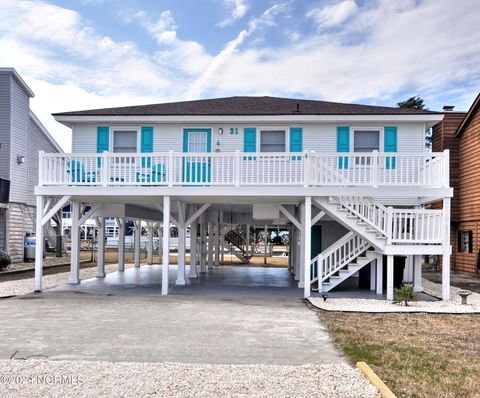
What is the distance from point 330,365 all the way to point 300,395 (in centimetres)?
112

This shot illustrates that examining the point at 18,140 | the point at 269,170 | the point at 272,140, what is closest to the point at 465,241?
the point at 272,140

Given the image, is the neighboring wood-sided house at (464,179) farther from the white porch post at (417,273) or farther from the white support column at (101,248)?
the white support column at (101,248)

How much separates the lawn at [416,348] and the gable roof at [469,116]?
12.5m

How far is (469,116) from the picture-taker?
1995 centimetres

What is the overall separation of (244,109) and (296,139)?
2.08 m

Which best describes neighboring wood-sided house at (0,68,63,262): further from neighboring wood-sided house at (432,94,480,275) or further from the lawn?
neighboring wood-sided house at (432,94,480,275)

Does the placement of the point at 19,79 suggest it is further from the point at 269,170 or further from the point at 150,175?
the point at 269,170

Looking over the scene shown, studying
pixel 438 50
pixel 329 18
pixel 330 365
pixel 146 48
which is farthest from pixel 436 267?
pixel 330 365

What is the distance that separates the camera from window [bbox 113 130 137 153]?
15312 mm

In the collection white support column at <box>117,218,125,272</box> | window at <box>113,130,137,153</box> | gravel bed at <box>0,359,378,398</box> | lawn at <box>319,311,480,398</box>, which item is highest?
window at <box>113,130,137,153</box>

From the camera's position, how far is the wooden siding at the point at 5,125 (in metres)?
21.8

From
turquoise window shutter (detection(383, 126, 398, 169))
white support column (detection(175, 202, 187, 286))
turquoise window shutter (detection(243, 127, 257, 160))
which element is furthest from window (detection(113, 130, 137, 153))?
turquoise window shutter (detection(383, 126, 398, 169))

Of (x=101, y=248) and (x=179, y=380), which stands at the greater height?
(x=101, y=248)

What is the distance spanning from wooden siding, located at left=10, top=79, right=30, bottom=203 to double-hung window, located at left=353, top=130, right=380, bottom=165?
16.7m
